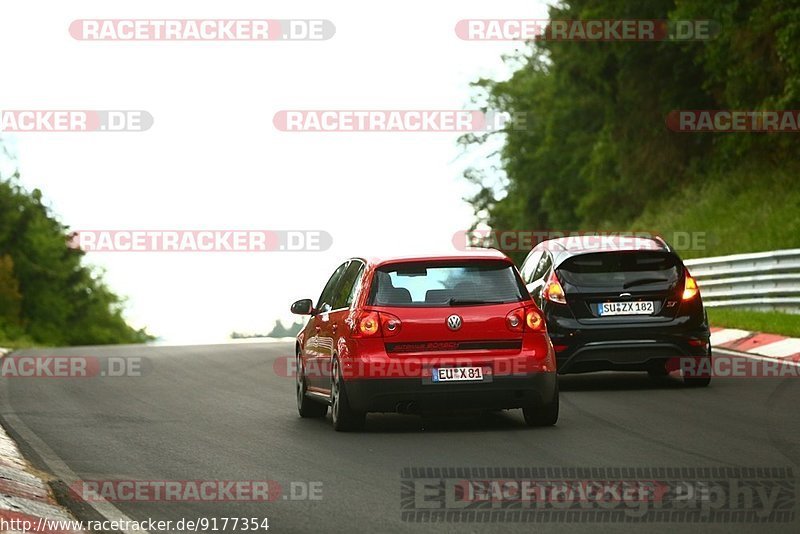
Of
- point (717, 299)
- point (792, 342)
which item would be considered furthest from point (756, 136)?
point (792, 342)

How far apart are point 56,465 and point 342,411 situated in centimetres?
281

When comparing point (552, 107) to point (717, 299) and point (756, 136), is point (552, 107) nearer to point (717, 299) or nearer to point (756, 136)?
point (756, 136)

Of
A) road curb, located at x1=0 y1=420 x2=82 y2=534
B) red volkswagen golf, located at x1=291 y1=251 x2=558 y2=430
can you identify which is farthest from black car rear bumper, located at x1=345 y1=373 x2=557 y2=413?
road curb, located at x1=0 y1=420 x2=82 y2=534

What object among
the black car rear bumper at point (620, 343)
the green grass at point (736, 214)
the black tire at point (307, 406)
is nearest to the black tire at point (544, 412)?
the black tire at point (307, 406)

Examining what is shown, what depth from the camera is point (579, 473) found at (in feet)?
31.6

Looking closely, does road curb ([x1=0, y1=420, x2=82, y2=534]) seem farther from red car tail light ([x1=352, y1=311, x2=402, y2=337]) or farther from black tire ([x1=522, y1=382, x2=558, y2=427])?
black tire ([x1=522, y1=382, x2=558, y2=427])

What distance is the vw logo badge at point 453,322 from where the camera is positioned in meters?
12.5

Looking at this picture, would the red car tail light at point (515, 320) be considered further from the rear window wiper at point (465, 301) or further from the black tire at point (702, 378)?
the black tire at point (702, 378)

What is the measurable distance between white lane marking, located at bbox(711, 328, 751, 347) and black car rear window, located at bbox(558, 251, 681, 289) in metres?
6.38

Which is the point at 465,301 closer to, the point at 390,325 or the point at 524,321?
the point at 524,321

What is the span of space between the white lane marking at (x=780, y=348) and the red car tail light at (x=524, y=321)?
7.64m

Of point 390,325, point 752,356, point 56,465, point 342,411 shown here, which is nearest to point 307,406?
point 342,411

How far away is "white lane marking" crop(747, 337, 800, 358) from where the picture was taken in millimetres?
19372

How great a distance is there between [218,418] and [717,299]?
16481mm
